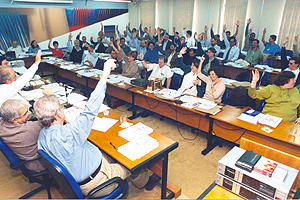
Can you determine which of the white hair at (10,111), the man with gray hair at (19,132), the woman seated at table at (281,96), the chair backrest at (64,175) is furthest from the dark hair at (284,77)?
the white hair at (10,111)

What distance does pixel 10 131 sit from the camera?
200 centimetres

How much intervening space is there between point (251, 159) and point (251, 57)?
5737 millimetres

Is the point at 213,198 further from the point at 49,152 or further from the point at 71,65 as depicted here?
the point at 71,65

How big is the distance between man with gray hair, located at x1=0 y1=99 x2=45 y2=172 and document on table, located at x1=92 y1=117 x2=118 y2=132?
2.04 ft

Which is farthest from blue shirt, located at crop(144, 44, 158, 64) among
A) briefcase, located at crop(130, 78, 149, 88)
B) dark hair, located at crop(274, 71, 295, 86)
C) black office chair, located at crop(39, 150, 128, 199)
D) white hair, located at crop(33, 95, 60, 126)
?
black office chair, located at crop(39, 150, 128, 199)

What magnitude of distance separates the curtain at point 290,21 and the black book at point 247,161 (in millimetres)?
7842

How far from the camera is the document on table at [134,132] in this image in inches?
88.0

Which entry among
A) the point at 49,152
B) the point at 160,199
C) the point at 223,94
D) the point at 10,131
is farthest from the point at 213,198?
the point at 223,94

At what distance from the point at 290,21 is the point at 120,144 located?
828cm

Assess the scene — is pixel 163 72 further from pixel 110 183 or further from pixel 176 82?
pixel 110 183

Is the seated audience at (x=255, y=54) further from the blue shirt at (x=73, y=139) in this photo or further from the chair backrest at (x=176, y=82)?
the blue shirt at (x=73, y=139)

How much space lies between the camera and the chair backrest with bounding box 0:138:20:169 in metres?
2.00

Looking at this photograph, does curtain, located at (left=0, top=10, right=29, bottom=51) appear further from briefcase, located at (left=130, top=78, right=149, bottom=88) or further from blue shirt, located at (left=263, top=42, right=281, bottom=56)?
blue shirt, located at (left=263, top=42, right=281, bottom=56)

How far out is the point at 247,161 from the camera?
4.98ft
